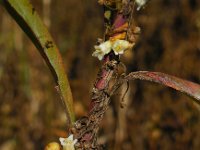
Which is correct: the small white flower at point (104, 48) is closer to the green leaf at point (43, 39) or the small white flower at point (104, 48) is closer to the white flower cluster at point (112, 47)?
the white flower cluster at point (112, 47)

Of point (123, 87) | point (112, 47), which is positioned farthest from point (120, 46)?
point (123, 87)

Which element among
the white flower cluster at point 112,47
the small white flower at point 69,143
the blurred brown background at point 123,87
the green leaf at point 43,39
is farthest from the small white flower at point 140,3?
the blurred brown background at point 123,87

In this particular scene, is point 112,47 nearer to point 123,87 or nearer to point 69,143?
point 69,143

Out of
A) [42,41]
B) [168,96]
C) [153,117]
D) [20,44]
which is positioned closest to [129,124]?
[153,117]

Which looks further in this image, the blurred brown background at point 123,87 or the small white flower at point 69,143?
the blurred brown background at point 123,87

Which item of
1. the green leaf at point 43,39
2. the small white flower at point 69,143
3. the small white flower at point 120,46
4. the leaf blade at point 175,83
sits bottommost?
the small white flower at point 69,143

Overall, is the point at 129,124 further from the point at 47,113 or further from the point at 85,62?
the point at 85,62
